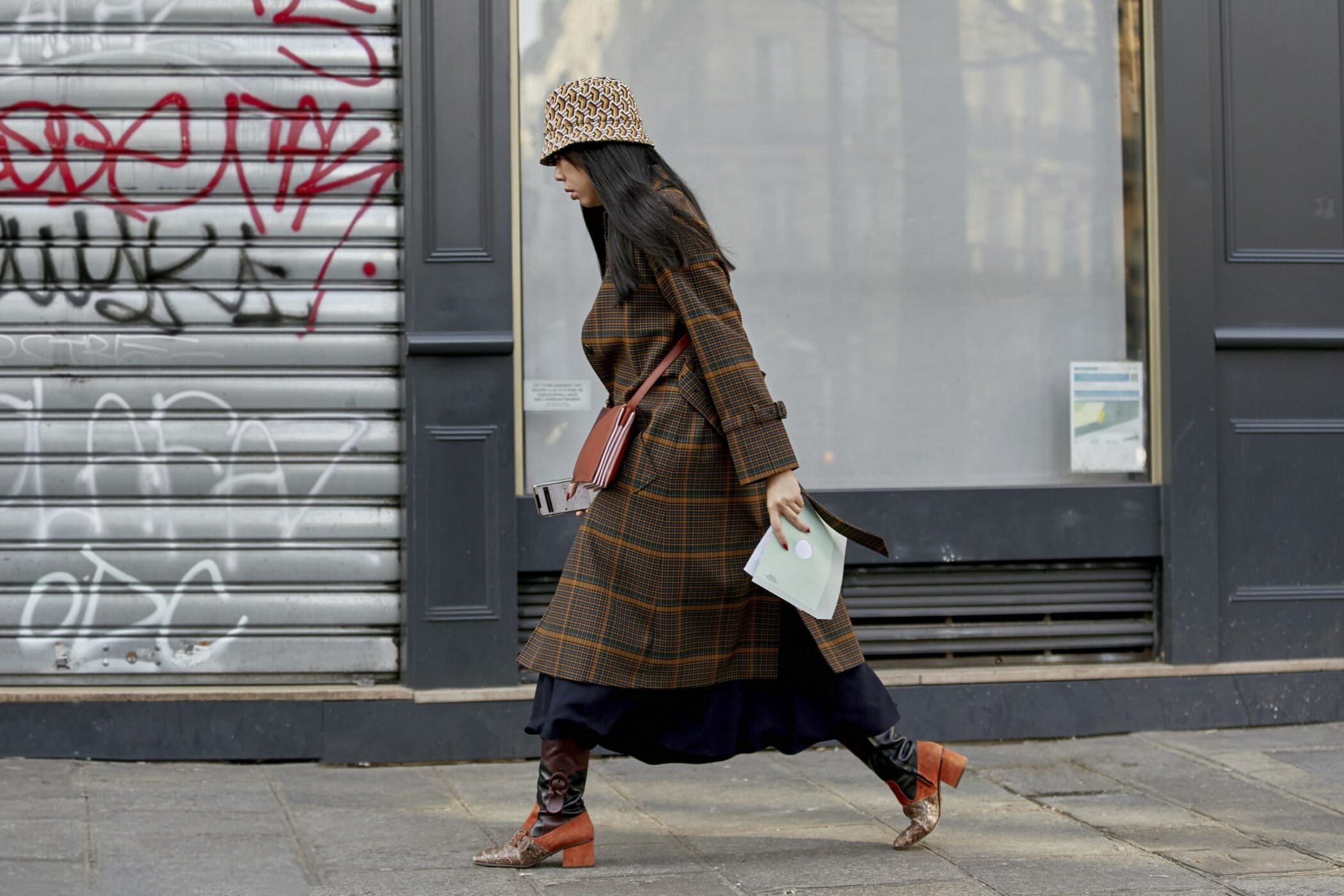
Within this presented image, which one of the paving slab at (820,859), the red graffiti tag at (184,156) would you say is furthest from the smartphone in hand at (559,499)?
the red graffiti tag at (184,156)

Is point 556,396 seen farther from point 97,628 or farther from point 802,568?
point 802,568

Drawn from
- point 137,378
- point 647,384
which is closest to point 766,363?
point 647,384

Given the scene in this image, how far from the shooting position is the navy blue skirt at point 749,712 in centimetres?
363

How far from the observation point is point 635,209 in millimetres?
3545

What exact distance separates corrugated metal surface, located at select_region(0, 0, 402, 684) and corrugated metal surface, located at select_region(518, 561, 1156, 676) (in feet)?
3.38

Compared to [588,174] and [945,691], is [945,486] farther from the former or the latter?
[588,174]

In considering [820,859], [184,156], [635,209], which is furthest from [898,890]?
[184,156]

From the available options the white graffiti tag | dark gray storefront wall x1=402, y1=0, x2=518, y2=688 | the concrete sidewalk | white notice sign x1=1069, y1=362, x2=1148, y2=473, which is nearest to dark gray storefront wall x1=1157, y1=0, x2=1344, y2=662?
white notice sign x1=1069, y1=362, x2=1148, y2=473

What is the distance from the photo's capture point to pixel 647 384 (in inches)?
144

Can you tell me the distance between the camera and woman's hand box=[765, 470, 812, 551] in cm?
349

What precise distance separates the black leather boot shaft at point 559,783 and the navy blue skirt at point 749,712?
52 millimetres

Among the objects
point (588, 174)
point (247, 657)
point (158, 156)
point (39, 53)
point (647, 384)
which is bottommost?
point (247, 657)

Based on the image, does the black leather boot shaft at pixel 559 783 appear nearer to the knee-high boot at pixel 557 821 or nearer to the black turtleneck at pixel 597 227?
the knee-high boot at pixel 557 821

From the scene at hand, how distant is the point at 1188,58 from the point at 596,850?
361 centimetres
